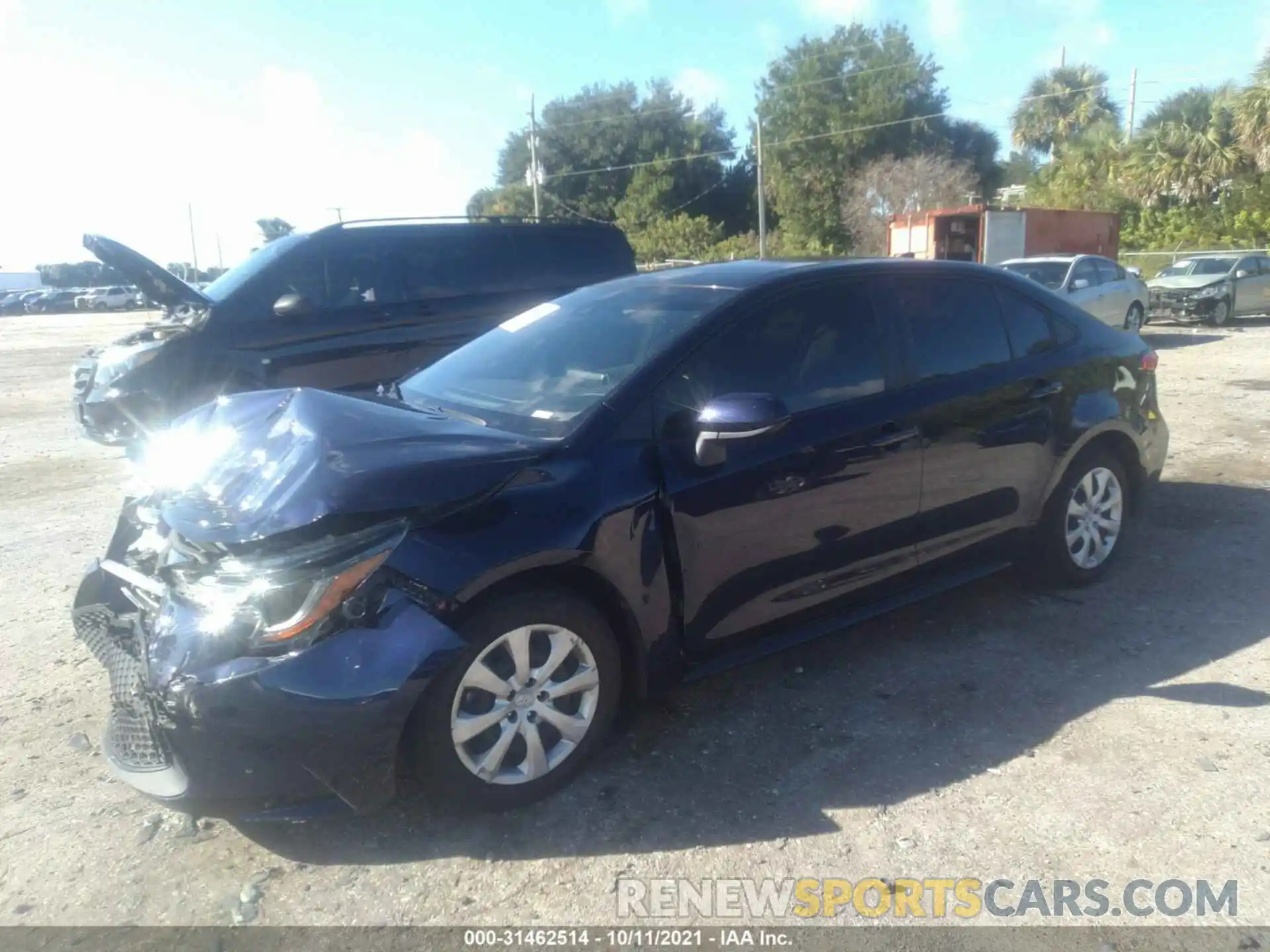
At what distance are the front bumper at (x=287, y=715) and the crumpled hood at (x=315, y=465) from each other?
0.31 m

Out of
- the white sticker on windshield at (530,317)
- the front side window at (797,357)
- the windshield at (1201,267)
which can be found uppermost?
the white sticker on windshield at (530,317)

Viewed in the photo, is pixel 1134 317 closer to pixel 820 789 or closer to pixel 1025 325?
pixel 1025 325

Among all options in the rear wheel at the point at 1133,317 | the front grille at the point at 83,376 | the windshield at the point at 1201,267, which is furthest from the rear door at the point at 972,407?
the windshield at the point at 1201,267

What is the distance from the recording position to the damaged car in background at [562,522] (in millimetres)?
2912

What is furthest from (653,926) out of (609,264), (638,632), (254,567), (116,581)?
(609,264)

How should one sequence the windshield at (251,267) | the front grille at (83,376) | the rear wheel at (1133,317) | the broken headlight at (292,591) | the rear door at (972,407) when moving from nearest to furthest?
the broken headlight at (292,591) < the rear door at (972,407) < the windshield at (251,267) < the front grille at (83,376) < the rear wheel at (1133,317)

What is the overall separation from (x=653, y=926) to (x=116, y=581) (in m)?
2.34

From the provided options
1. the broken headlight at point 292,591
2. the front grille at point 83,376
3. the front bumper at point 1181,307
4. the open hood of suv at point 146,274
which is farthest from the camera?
the front bumper at point 1181,307

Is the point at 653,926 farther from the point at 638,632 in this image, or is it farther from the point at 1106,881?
the point at 1106,881

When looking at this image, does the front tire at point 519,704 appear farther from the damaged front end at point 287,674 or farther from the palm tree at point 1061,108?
the palm tree at point 1061,108

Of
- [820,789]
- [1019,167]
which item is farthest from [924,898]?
[1019,167]

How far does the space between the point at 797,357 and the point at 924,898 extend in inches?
79.4

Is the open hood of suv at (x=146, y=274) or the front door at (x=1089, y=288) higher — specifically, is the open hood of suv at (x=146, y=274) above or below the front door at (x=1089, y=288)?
above

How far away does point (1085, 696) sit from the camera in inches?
156
